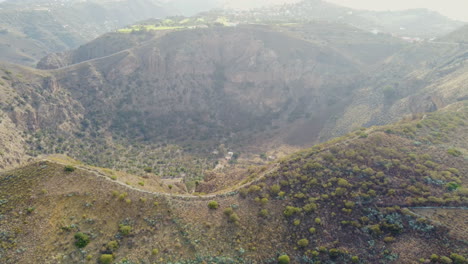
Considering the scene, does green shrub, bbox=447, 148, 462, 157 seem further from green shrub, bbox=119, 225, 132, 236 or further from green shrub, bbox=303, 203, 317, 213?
green shrub, bbox=119, 225, 132, 236

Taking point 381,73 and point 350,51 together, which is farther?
point 350,51

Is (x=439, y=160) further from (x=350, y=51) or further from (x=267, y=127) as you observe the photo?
(x=350, y=51)

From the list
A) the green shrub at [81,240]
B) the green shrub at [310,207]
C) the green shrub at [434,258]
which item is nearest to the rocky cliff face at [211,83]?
the green shrub at [81,240]

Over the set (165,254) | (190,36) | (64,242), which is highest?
(190,36)

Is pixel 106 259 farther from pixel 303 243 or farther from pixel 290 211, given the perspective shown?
pixel 290 211

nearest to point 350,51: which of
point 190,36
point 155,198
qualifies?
point 190,36

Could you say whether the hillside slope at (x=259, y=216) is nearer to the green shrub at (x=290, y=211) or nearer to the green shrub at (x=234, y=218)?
the green shrub at (x=234, y=218)

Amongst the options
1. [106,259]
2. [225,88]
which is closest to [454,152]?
[106,259]
